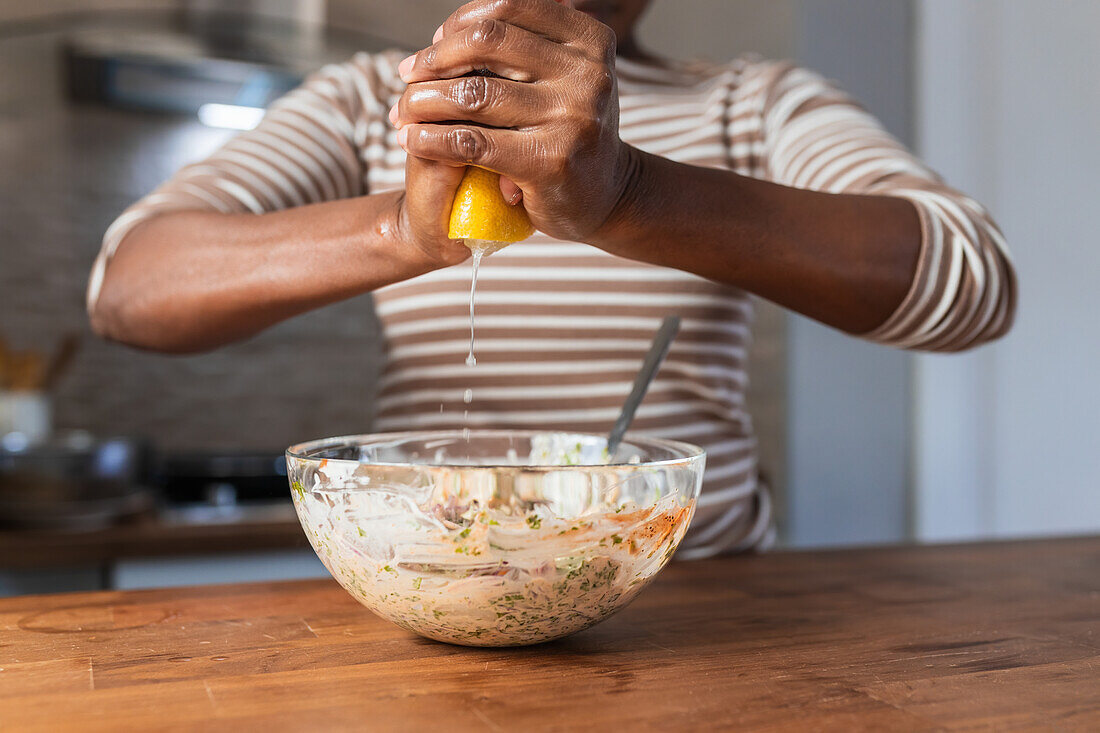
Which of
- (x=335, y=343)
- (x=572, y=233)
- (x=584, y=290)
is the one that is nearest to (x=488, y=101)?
(x=572, y=233)

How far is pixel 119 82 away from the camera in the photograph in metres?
1.99

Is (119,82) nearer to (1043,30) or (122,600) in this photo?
(122,600)

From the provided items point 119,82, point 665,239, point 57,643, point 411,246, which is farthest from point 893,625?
point 119,82

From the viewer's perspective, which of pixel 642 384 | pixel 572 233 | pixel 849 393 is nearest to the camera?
pixel 572 233

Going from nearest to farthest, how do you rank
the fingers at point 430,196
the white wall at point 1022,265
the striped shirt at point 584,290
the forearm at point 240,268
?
the fingers at point 430,196 → the forearm at point 240,268 → the striped shirt at point 584,290 → the white wall at point 1022,265

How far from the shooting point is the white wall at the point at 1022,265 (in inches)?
81.9

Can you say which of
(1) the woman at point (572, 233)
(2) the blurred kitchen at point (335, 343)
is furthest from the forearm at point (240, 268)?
(2) the blurred kitchen at point (335, 343)

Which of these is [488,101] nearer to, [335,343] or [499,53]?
[499,53]

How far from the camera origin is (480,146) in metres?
0.51

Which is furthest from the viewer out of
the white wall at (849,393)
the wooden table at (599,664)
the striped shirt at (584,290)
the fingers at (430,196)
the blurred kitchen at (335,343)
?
the white wall at (849,393)

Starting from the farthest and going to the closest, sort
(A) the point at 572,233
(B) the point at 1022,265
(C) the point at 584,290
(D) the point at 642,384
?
(B) the point at 1022,265 < (C) the point at 584,290 < (D) the point at 642,384 < (A) the point at 572,233

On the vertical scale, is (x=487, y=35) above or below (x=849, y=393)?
above

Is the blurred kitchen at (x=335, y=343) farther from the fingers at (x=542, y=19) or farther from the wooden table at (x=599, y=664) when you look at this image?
the fingers at (x=542, y=19)

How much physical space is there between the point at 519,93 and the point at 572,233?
11cm
